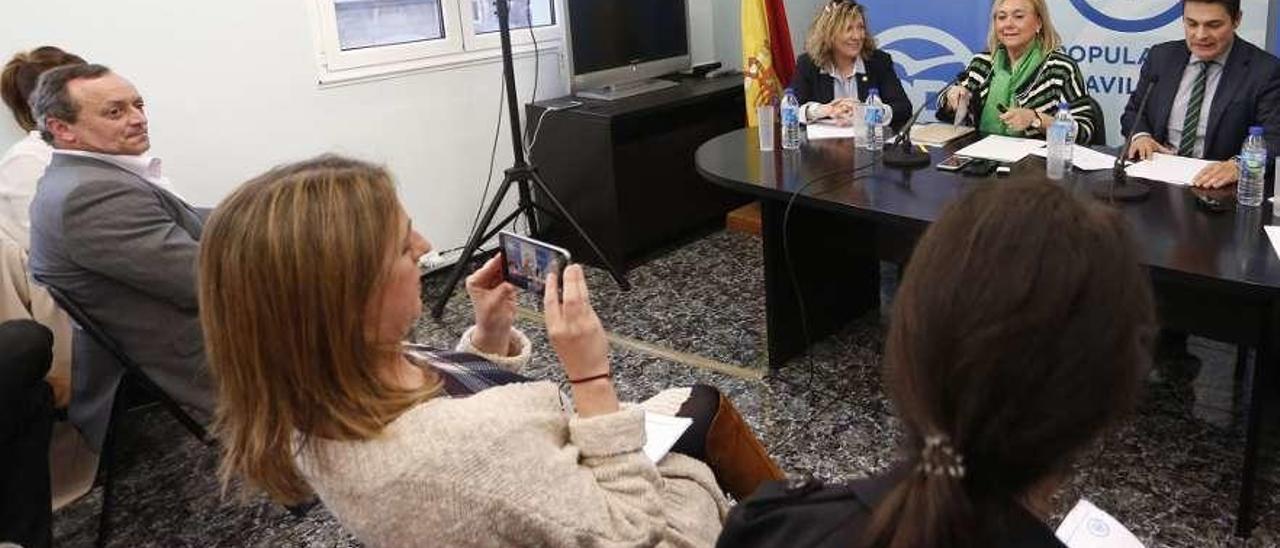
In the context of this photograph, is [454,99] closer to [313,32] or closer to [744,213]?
[313,32]

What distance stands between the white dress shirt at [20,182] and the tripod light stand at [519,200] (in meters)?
1.39

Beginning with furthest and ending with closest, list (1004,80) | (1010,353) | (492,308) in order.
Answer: (1004,80), (492,308), (1010,353)

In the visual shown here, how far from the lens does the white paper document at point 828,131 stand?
10.5 ft

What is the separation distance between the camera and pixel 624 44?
4.27 metres

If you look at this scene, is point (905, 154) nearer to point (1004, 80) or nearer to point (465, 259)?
point (1004, 80)

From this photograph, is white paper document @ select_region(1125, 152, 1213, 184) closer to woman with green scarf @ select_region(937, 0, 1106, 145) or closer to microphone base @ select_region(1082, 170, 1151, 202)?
microphone base @ select_region(1082, 170, 1151, 202)

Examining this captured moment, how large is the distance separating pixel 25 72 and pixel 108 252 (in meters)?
0.98

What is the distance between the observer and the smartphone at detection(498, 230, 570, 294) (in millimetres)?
1516

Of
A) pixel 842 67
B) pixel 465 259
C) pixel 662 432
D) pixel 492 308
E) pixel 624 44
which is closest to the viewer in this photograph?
pixel 662 432

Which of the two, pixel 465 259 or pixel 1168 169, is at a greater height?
pixel 1168 169

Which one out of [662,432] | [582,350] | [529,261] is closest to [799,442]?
[662,432]

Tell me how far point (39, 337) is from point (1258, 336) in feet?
8.26

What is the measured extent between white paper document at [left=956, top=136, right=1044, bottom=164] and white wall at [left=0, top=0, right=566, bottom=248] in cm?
167

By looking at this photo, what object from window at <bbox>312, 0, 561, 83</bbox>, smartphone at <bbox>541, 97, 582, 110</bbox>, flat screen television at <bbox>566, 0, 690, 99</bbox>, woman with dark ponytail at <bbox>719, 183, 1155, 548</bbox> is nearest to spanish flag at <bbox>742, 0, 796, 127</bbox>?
flat screen television at <bbox>566, 0, 690, 99</bbox>
